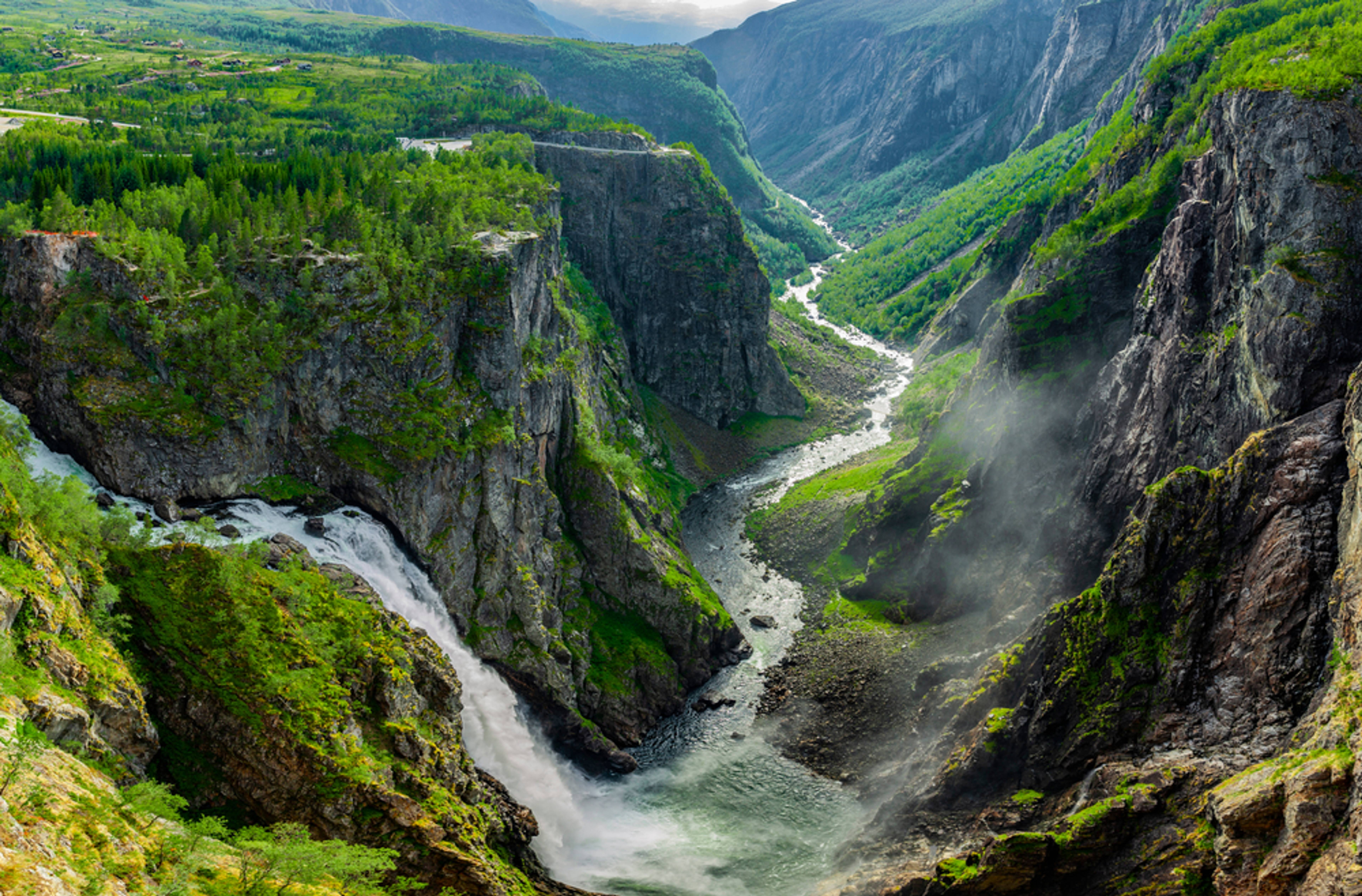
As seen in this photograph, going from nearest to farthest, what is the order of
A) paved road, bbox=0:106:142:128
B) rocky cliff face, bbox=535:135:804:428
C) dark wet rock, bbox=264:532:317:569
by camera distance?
1. dark wet rock, bbox=264:532:317:569
2. paved road, bbox=0:106:142:128
3. rocky cliff face, bbox=535:135:804:428

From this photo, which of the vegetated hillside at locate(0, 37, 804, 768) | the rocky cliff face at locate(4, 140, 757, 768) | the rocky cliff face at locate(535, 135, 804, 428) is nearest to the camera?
the rocky cliff face at locate(4, 140, 757, 768)

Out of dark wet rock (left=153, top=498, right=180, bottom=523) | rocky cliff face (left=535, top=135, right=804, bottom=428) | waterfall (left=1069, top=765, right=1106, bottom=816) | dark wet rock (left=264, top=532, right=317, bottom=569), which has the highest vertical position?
rocky cliff face (left=535, top=135, right=804, bottom=428)

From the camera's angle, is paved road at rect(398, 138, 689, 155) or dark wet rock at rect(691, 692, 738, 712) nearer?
dark wet rock at rect(691, 692, 738, 712)

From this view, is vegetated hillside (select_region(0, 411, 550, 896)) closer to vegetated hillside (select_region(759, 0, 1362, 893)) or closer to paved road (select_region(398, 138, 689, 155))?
vegetated hillside (select_region(759, 0, 1362, 893))

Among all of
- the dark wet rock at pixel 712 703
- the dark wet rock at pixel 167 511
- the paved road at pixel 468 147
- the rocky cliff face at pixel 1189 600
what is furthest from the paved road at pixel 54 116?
the rocky cliff face at pixel 1189 600

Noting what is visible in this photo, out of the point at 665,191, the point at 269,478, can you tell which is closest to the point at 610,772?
the point at 269,478

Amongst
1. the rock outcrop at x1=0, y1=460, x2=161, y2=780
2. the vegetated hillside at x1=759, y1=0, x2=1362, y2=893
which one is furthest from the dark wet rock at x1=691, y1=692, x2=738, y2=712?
the rock outcrop at x1=0, y1=460, x2=161, y2=780

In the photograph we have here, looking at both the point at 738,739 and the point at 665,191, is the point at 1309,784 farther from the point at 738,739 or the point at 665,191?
the point at 665,191
